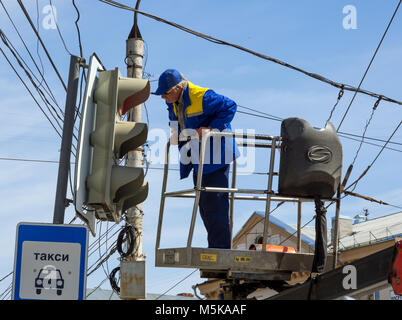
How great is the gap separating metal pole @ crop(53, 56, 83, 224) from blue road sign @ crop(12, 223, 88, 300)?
0.75 m

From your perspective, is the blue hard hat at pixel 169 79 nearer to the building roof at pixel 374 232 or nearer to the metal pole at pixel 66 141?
the metal pole at pixel 66 141

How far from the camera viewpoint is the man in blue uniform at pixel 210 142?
787 centimetres

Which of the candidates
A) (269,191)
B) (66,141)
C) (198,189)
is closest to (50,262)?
(66,141)

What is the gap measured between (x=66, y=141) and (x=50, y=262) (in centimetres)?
162

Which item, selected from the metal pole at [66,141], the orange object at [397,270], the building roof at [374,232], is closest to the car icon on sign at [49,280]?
the metal pole at [66,141]

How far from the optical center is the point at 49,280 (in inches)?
224

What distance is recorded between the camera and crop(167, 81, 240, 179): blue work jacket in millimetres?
7863

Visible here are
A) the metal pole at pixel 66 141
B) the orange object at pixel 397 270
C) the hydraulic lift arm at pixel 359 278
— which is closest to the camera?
the orange object at pixel 397 270

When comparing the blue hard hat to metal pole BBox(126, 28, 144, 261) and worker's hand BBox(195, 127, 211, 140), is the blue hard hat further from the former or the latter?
metal pole BBox(126, 28, 144, 261)

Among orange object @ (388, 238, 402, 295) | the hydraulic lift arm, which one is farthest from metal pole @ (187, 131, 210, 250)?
orange object @ (388, 238, 402, 295)

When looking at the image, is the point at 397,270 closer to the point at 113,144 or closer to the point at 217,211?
the point at 113,144

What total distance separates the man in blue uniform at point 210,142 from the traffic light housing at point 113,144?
1.01 m

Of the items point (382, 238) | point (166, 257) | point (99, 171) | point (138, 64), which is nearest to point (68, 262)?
point (99, 171)
